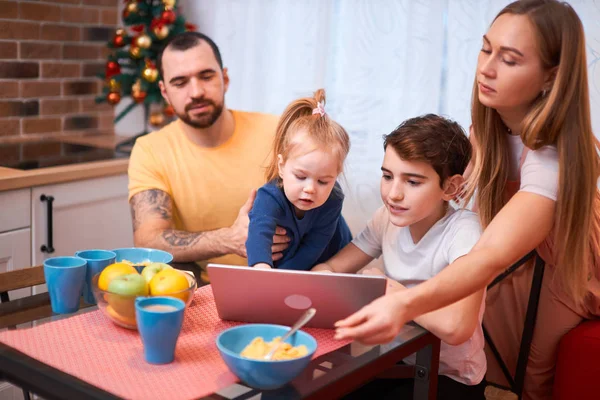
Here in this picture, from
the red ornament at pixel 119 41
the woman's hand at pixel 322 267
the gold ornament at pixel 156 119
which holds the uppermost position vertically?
the red ornament at pixel 119 41

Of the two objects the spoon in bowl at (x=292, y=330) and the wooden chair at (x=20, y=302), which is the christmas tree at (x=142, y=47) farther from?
the spoon in bowl at (x=292, y=330)

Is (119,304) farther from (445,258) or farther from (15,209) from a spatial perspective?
(15,209)

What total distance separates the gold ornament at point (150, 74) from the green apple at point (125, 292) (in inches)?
69.2

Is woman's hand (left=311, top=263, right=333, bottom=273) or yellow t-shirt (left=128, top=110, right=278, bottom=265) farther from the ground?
yellow t-shirt (left=128, top=110, right=278, bottom=265)

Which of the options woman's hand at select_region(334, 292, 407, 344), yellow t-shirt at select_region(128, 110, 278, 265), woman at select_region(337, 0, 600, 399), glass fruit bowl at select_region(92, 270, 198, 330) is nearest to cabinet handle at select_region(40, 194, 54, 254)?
yellow t-shirt at select_region(128, 110, 278, 265)

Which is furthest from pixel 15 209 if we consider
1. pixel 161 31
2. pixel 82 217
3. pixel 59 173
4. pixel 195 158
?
pixel 161 31

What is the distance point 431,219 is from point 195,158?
990 millimetres

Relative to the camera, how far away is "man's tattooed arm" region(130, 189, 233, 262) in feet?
7.09

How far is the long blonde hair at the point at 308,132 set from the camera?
1.71m

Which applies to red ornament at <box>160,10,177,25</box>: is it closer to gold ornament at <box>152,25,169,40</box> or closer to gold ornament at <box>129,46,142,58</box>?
gold ornament at <box>152,25,169,40</box>

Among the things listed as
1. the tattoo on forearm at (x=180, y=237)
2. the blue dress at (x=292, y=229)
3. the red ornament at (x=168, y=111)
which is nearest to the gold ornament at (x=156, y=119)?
the red ornament at (x=168, y=111)

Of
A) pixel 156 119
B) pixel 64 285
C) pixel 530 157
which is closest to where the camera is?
pixel 64 285

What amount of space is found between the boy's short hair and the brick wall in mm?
2110

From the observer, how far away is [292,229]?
1834 millimetres
